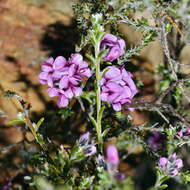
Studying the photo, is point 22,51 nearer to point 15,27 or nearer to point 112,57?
point 15,27

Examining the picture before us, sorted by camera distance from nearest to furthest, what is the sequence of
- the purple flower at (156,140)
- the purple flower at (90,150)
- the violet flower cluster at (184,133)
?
the purple flower at (90,150)
the violet flower cluster at (184,133)
the purple flower at (156,140)

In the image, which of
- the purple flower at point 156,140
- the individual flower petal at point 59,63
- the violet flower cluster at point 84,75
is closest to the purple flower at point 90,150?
the violet flower cluster at point 84,75

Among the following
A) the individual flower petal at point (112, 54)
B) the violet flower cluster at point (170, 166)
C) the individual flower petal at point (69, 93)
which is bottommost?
the violet flower cluster at point (170, 166)

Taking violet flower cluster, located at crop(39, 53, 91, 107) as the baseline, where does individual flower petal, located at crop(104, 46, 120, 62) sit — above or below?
above

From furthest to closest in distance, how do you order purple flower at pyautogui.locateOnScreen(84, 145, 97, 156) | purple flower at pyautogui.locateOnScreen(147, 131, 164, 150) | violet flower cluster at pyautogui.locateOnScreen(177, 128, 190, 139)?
purple flower at pyautogui.locateOnScreen(147, 131, 164, 150) < violet flower cluster at pyautogui.locateOnScreen(177, 128, 190, 139) < purple flower at pyautogui.locateOnScreen(84, 145, 97, 156)

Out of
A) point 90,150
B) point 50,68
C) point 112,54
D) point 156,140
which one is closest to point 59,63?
point 50,68

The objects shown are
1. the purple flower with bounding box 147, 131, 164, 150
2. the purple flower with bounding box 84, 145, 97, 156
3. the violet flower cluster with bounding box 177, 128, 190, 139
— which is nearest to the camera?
the purple flower with bounding box 84, 145, 97, 156

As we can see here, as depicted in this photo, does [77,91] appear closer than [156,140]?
Yes

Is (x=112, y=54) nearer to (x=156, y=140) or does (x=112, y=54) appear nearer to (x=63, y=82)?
(x=63, y=82)

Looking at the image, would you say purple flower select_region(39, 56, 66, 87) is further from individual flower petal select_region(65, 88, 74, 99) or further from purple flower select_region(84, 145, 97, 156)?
purple flower select_region(84, 145, 97, 156)

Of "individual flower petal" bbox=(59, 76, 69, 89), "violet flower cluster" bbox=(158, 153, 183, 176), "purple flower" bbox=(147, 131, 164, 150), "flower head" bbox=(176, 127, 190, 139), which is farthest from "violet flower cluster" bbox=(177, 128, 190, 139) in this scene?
"purple flower" bbox=(147, 131, 164, 150)

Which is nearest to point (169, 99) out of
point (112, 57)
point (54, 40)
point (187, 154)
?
point (187, 154)

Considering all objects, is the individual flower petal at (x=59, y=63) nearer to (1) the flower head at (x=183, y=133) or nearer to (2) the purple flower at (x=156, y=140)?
(1) the flower head at (x=183, y=133)
